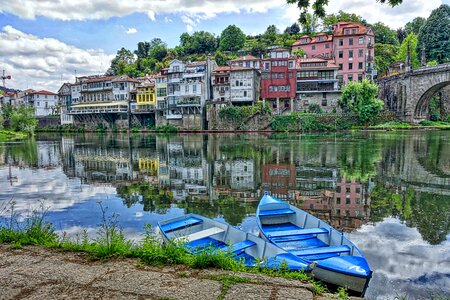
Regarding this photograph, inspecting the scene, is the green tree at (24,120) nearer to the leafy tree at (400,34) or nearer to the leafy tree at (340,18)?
the leafy tree at (340,18)

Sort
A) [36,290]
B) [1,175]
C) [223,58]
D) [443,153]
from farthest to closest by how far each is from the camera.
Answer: [223,58] → [443,153] → [1,175] → [36,290]

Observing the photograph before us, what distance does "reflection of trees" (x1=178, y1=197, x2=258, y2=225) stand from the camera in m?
13.6

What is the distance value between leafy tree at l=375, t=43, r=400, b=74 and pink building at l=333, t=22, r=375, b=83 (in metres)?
11.6

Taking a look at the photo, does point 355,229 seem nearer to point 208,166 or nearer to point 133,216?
point 133,216

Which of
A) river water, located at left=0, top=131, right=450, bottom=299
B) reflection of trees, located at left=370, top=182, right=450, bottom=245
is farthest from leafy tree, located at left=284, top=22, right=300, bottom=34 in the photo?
reflection of trees, located at left=370, top=182, right=450, bottom=245

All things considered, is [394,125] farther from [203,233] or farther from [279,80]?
[203,233]

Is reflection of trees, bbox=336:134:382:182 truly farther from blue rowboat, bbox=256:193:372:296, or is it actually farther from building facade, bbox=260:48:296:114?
building facade, bbox=260:48:296:114

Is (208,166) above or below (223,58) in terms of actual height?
below

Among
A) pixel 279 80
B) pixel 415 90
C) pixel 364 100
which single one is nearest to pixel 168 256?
pixel 364 100

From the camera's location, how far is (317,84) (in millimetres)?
70938

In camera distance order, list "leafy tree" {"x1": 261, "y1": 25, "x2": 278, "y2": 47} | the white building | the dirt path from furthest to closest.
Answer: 1. the white building
2. "leafy tree" {"x1": 261, "y1": 25, "x2": 278, "y2": 47}
3. the dirt path

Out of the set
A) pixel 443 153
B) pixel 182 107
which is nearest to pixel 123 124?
pixel 182 107

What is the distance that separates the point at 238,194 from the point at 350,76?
6902 cm

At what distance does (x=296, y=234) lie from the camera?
9273 mm
